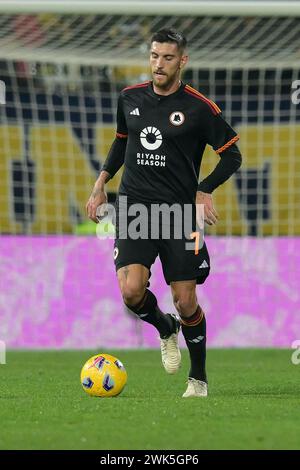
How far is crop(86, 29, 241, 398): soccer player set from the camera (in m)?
7.62

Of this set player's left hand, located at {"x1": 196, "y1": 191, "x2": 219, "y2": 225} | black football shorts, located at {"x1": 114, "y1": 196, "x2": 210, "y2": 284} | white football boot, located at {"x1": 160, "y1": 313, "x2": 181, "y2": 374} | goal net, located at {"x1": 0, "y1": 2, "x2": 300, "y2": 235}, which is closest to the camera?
player's left hand, located at {"x1": 196, "y1": 191, "x2": 219, "y2": 225}

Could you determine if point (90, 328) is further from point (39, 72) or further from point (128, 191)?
point (128, 191)

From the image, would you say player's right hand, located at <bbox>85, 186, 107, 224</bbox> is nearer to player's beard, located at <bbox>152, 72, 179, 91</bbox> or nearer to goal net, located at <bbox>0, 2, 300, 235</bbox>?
player's beard, located at <bbox>152, 72, 179, 91</bbox>

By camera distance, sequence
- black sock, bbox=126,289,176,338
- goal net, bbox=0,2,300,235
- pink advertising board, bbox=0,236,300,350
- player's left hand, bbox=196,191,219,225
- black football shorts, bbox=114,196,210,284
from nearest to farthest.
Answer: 1. player's left hand, bbox=196,191,219,225
2. black football shorts, bbox=114,196,210,284
3. black sock, bbox=126,289,176,338
4. pink advertising board, bbox=0,236,300,350
5. goal net, bbox=0,2,300,235

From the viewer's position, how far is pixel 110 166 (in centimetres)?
826

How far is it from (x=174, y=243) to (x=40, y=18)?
9779 mm

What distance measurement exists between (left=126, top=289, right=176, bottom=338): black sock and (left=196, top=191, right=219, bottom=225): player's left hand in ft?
2.49

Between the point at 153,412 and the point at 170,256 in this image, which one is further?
the point at 170,256

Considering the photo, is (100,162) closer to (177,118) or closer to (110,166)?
(110,166)

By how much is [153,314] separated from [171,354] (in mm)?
340

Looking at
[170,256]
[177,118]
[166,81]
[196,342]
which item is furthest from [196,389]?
[166,81]

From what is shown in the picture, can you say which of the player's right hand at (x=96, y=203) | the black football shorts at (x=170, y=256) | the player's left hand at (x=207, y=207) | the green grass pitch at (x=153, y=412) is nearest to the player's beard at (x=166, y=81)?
the player's left hand at (x=207, y=207)

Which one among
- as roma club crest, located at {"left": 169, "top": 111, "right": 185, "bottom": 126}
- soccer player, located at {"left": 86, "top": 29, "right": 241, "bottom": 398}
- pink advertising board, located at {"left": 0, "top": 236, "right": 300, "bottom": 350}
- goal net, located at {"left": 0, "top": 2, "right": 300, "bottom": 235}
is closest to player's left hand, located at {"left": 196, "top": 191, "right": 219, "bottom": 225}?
soccer player, located at {"left": 86, "top": 29, "right": 241, "bottom": 398}

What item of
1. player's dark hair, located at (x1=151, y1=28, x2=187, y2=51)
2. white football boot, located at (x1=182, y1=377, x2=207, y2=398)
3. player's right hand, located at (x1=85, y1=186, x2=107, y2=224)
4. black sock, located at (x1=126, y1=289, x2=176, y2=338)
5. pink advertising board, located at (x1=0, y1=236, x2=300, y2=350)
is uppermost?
player's dark hair, located at (x1=151, y1=28, x2=187, y2=51)
